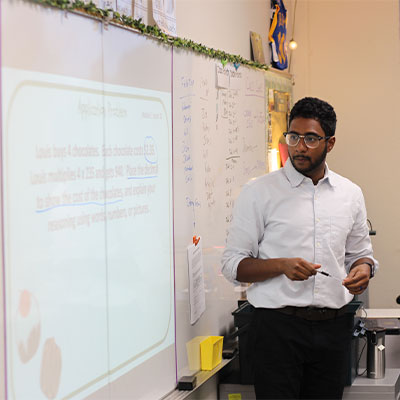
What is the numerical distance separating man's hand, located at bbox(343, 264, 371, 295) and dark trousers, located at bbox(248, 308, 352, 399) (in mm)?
130

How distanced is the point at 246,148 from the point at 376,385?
4.40 ft

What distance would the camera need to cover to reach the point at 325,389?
8.96 ft

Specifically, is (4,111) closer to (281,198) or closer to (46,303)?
(46,303)

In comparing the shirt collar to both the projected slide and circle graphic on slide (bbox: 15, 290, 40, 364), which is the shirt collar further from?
circle graphic on slide (bbox: 15, 290, 40, 364)

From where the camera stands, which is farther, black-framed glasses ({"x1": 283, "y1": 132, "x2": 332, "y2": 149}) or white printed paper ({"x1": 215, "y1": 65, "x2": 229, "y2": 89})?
white printed paper ({"x1": 215, "y1": 65, "x2": 229, "y2": 89})

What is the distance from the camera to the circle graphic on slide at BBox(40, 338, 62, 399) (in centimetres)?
205

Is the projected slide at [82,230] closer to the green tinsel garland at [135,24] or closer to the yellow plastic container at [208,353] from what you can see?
the green tinsel garland at [135,24]

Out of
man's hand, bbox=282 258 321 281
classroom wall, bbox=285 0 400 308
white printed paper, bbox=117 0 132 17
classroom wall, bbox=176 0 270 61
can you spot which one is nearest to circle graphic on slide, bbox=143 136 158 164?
white printed paper, bbox=117 0 132 17

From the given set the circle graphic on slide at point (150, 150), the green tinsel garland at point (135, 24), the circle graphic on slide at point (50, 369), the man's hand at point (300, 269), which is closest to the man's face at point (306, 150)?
the man's hand at point (300, 269)

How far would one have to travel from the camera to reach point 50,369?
2.08 metres

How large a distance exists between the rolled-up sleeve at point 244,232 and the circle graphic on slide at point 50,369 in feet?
2.57

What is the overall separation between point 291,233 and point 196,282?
26.1 inches

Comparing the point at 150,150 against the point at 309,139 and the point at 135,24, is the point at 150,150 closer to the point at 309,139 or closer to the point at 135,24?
the point at 135,24

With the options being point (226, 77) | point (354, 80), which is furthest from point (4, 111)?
point (354, 80)
